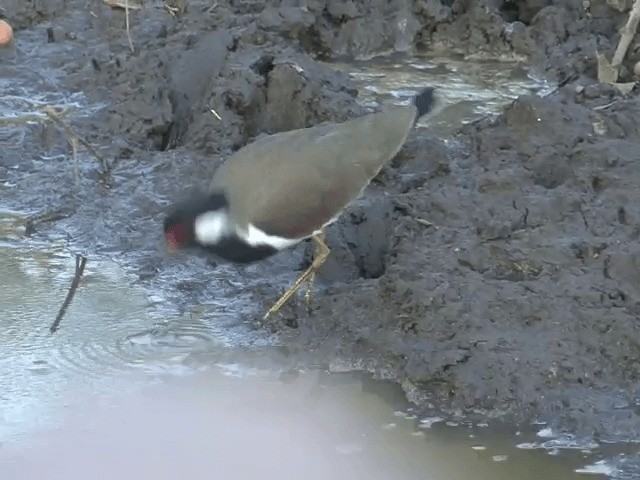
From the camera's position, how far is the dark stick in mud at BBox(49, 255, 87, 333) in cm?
539

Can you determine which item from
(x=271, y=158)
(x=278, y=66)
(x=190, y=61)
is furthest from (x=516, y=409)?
(x=190, y=61)

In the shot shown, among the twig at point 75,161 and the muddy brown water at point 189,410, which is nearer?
the muddy brown water at point 189,410

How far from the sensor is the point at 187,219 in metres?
5.16

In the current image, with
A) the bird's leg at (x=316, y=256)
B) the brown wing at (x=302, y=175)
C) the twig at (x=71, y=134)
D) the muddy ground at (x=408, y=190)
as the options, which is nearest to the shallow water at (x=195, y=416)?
the muddy ground at (x=408, y=190)

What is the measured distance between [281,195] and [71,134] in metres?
1.58

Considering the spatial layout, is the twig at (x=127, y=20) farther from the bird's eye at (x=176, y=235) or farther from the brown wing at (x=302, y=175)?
the bird's eye at (x=176, y=235)

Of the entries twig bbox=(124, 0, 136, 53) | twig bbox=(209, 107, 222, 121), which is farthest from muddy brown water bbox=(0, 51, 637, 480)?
twig bbox=(124, 0, 136, 53)

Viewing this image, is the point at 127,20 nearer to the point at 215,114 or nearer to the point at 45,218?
the point at 215,114

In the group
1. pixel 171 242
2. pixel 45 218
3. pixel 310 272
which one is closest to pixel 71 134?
pixel 45 218

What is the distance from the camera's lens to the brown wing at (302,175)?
17.1 ft

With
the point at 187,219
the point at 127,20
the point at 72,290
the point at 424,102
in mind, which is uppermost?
the point at 127,20

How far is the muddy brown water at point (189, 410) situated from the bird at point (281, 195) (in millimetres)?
422

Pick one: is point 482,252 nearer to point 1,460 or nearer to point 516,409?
point 516,409

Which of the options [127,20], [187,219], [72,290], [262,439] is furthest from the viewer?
[127,20]
